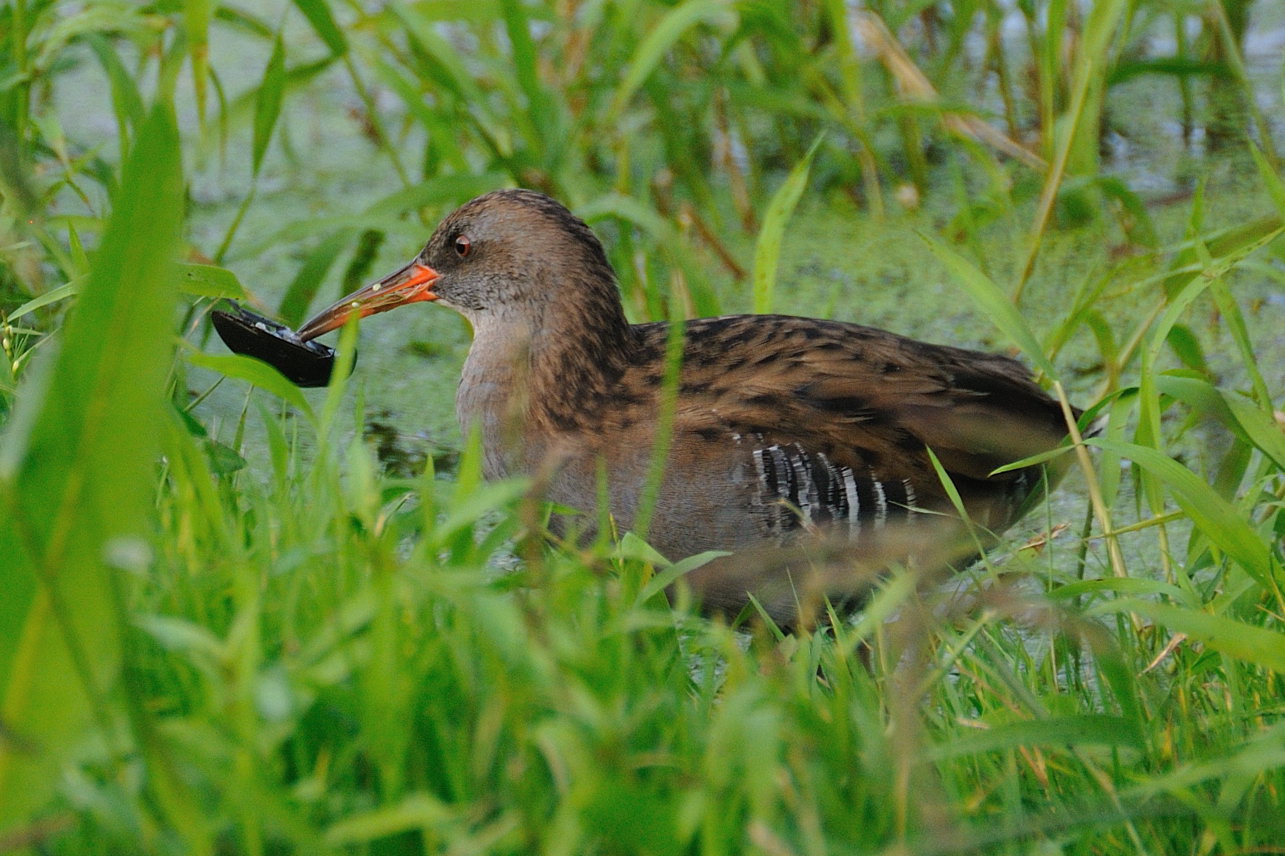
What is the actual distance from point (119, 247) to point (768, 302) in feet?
6.90

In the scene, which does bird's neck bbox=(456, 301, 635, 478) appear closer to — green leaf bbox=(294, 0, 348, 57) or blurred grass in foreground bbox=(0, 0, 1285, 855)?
blurred grass in foreground bbox=(0, 0, 1285, 855)

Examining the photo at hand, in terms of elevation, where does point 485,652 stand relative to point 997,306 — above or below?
below

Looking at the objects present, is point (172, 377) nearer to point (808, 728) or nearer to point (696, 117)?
point (808, 728)

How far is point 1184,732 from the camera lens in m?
2.04

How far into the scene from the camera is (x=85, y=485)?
4.32 ft

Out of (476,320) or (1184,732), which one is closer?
(1184,732)

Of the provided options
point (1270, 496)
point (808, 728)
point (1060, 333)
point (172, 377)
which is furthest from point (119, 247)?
point (1270, 496)

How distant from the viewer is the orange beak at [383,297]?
315cm

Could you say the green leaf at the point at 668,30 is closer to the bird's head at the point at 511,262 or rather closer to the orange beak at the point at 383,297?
the bird's head at the point at 511,262

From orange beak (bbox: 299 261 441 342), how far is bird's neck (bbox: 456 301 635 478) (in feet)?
0.71

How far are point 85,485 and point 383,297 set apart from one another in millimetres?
1914

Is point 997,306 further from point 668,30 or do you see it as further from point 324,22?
point 324,22

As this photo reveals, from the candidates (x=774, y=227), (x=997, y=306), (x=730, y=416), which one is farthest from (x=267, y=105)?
(x=997, y=306)

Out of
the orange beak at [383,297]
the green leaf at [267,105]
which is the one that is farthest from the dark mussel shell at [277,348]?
the green leaf at [267,105]
